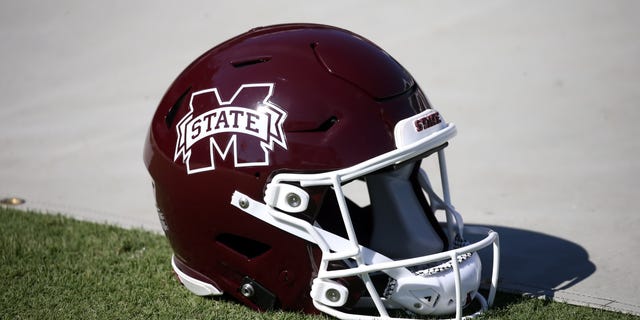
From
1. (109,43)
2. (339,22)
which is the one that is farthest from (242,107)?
(109,43)

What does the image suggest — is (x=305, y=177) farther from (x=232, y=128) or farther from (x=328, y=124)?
(x=232, y=128)

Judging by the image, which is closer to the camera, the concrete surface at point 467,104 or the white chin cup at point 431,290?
the white chin cup at point 431,290

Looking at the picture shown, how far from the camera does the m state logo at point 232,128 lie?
2867 mm

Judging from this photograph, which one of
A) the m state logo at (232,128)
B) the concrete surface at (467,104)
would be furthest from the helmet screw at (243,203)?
the concrete surface at (467,104)

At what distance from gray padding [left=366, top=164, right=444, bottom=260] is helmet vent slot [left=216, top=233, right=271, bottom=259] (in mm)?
441

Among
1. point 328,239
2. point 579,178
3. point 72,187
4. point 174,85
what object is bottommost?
point 72,187

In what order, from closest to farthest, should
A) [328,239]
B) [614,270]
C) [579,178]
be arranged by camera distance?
[328,239], [614,270], [579,178]

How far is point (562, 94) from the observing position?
582cm

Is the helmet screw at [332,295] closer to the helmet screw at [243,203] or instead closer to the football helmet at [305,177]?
the football helmet at [305,177]

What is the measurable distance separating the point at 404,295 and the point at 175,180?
37.3 inches

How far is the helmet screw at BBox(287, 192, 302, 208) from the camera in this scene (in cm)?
282

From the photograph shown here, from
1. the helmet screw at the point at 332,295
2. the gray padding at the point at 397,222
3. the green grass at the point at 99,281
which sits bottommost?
the green grass at the point at 99,281

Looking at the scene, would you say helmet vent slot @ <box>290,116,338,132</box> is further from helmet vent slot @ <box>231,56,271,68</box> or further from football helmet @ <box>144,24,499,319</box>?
helmet vent slot @ <box>231,56,271,68</box>

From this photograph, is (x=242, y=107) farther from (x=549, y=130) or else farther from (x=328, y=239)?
(x=549, y=130)
